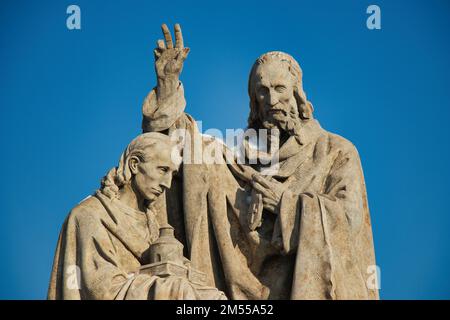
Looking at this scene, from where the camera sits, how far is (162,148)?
17234mm

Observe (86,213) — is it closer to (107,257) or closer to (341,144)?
(107,257)

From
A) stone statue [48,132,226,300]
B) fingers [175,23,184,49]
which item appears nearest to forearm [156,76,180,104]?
fingers [175,23,184,49]

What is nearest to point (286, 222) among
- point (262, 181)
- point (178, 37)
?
point (262, 181)

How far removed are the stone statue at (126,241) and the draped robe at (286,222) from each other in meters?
0.39

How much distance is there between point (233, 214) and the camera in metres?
17.4

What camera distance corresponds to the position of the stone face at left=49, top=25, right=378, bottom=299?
1648cm

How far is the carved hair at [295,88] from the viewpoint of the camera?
59.4 ft

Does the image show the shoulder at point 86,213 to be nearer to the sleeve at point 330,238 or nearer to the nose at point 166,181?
the nose at point 166,181

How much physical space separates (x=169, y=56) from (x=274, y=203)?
2433 mm

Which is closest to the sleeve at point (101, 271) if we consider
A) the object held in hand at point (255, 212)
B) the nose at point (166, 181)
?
the nose at point (166, 181)

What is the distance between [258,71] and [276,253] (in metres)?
2.55
